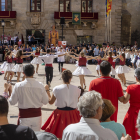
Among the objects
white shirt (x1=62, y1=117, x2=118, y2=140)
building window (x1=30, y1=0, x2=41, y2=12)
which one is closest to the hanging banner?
building window (x1=30, y1=0, x2=41, y2=12)

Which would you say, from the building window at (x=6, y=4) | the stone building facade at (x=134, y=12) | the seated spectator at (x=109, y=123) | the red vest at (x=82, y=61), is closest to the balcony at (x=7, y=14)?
the building window at (x=6, y=4)

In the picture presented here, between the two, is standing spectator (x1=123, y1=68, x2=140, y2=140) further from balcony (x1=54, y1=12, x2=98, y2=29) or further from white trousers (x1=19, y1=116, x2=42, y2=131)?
balcony (x1=54, y1=12, x2=98, y2=29)

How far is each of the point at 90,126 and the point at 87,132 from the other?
8 cm

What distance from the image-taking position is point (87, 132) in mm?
2473

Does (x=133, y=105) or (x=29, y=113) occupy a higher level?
(x=133, y=105)

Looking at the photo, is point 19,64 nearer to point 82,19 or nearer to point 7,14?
point 7,14

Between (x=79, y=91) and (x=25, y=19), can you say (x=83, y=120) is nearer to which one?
(x=79, y=91)

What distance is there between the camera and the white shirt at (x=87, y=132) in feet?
8.05

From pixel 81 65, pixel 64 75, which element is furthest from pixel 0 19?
pixel 64 75

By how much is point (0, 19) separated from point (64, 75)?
26.5m

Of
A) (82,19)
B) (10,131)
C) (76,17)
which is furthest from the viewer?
(82,19)

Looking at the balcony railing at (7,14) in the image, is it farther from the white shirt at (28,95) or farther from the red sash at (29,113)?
the red sash at (29,113)

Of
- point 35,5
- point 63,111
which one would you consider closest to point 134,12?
point 35,5

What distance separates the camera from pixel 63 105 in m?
4.49
